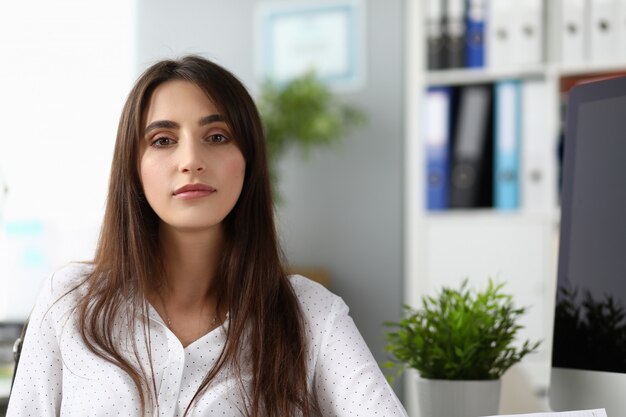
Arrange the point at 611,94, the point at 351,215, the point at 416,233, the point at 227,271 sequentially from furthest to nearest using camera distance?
1. the point at 351,215
2. the point at 416,233
3. the point at 227,271
4. the point at 611,94

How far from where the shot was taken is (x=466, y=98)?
3.11 meters

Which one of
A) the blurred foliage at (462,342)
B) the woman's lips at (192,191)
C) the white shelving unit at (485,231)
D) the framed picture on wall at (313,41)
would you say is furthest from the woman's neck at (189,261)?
the framed picture on wall at (313,41)

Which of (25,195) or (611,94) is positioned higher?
(611,94)

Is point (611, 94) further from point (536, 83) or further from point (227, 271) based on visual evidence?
point (536, 83)

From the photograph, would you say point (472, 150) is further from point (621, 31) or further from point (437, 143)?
point (621, 31)

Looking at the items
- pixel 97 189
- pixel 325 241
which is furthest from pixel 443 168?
pixel 97 189

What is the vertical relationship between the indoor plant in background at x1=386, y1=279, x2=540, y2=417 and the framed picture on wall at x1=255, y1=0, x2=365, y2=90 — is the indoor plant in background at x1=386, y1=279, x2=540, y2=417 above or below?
below

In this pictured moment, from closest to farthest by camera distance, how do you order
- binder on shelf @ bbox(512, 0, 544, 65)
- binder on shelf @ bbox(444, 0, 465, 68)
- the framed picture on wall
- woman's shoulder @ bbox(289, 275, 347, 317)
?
1. woman's shoulder @ bbox(289, 275, 347, 317)
2. binder on shelf @ bbox(512, 0, 544, 65)
3. binder on shelf @ bbox(444, 0, 465, 68)
4. the framed picture on wall

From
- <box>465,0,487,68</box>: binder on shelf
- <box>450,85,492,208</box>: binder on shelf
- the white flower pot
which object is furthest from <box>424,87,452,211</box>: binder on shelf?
the white flower pot

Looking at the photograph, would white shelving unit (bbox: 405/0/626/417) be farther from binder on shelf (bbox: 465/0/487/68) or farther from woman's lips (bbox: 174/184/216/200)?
woman's lips (bbox: 174/184/216/200)

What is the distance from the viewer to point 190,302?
Answer: 138 centimetres

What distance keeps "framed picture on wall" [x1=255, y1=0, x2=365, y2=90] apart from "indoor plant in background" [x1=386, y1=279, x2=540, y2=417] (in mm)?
2291

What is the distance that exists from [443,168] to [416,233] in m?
0.29

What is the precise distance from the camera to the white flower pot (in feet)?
4.15
